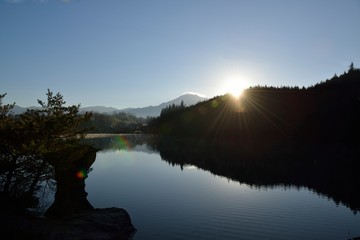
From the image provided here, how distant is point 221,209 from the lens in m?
32.7

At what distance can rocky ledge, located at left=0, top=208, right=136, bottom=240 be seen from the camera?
19.2 meters

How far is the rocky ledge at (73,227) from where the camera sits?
19.2m

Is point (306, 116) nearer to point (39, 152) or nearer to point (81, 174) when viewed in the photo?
point (81, 174)

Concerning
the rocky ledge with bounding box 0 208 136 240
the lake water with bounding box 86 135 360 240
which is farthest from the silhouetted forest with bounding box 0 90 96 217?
the lake water with bounding box 86 135 360 240

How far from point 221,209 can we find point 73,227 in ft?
54.6

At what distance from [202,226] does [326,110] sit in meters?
137

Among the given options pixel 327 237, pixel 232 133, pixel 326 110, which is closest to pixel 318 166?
pixel 327 237

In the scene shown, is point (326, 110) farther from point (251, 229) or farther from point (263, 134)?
point (251, 229)

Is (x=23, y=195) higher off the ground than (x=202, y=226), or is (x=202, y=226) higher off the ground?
(x=23, y=195)

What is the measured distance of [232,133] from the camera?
7298 inches

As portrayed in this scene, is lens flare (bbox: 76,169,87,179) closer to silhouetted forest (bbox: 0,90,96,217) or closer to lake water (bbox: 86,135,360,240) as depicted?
silhouetted forest (bbox: 0,90,96,217)

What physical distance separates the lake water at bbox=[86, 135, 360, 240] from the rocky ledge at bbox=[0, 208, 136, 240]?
174 centimetres

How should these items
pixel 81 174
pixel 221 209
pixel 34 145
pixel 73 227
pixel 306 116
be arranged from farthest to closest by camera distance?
pixel 306 116 < pixel 221 209 < pixel 81 174 < pixel 34 145 < pixel 73 227

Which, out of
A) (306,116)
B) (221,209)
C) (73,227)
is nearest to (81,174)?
(73,227)
